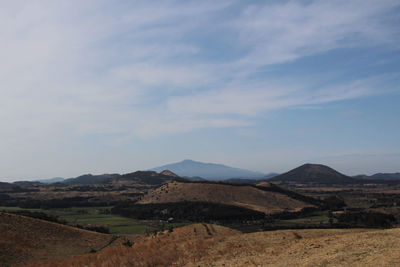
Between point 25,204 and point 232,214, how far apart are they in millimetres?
131376

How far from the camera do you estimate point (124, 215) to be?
172750 millimetres

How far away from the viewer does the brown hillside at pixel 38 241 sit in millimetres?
54369

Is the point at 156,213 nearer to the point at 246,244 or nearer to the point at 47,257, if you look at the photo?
the point at 47,257

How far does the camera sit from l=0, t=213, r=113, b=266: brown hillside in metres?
54.4

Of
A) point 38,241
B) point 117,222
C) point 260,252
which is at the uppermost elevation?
point 260,252

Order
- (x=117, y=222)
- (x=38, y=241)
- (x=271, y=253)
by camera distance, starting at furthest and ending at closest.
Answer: (x=117, y=222) → (x=38, y=241) → (x=271, y=253)

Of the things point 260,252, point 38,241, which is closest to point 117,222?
point 38,241

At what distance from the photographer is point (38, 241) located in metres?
65.9

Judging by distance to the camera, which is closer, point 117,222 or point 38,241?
point 38,241

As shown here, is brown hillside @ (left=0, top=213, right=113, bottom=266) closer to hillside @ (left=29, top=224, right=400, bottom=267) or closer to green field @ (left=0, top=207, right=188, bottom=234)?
hillside @ (left=29, top=224, right=400, bottom=267)

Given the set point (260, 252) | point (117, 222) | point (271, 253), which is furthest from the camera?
point (117, 222)

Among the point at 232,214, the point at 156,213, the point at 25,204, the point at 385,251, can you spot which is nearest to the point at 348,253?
the point at 385,251

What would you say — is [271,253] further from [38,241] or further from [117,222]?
[117,222]

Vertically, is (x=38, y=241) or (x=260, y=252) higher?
(x=260, y=252)
